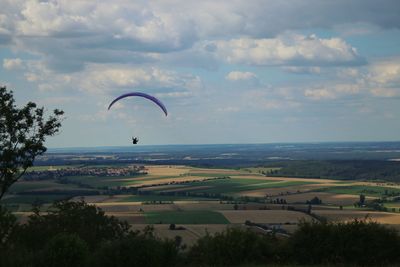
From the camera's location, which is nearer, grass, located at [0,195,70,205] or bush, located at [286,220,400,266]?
bush, located at [286,220,400,266]

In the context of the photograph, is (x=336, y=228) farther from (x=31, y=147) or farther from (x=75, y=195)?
(x=75, y=195)

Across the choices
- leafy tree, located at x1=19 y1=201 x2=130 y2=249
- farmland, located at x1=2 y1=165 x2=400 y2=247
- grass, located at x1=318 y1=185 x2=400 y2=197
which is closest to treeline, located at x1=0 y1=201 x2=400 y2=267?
leafy tree, located at x1=19 y1=201 x2=130 y2=249

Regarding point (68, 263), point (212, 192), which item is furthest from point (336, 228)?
point (212, 192)

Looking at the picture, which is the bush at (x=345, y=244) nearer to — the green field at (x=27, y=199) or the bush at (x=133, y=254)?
the bush at (x=133, y=254)

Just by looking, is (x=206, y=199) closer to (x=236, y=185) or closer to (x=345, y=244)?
(x=236, y=185)

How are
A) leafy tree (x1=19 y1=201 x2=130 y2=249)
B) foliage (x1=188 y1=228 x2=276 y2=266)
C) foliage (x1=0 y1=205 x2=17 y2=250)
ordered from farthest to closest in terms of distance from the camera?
leafy tree (x1=19 y1=201 x2=130 y2=249)
foliage (x1=0 y1=205 x2=17 y2=250)
foliage (x1=188 y1=228 x2=276 y2=266)

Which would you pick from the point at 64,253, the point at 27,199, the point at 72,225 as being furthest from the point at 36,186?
the point at 64,253

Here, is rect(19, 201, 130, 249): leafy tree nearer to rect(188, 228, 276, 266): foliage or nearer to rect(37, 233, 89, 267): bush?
rect(37, 233, 89, 267): bush
